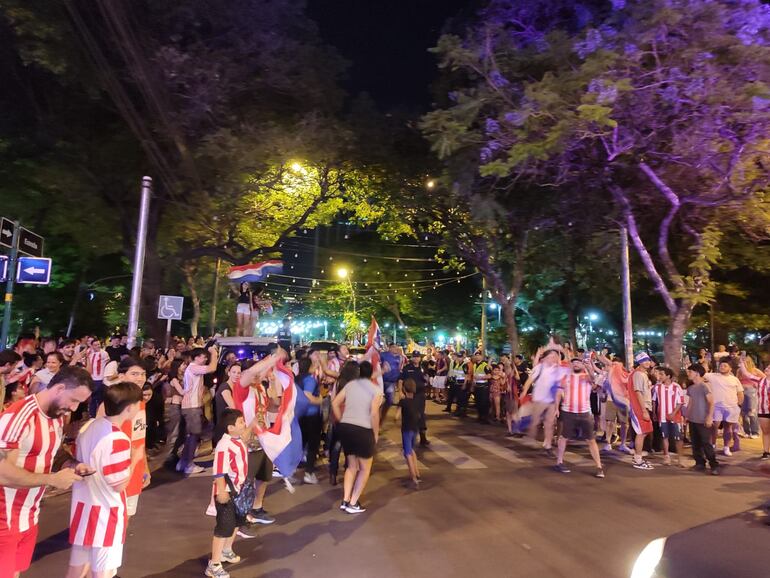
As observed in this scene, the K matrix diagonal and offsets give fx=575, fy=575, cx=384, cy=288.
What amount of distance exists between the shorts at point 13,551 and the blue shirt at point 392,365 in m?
9.89

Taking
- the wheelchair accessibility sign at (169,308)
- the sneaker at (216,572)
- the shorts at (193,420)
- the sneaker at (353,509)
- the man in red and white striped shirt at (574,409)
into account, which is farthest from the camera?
the wheelchair accessibility sign at (169,308)

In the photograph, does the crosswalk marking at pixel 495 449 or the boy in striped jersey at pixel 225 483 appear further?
the crosswalk marking at pixel 495 449

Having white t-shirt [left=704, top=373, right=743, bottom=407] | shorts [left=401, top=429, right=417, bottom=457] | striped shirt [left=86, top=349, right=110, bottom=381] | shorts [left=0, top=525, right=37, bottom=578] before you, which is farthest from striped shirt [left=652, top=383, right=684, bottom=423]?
striped shirt [left=86, top=349, right=110, bottom=381]

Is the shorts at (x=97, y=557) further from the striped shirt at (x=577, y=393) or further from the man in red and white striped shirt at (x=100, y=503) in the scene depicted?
the striped shirt at (x=577, y=393)

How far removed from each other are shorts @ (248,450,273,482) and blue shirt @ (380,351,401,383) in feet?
21.3

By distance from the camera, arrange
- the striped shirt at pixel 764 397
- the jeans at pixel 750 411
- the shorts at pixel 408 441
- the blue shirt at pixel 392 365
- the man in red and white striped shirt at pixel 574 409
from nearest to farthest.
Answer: the shorts at pixel 408 441 → the man in red and white striped shirt at pixel 574 409 → the striped shirt at pixel 764 397 → the jeans at pixel 750 411 → the blue shirt at pixel 392 365

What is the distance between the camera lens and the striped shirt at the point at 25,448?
125 inches

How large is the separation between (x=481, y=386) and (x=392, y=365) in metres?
3.73

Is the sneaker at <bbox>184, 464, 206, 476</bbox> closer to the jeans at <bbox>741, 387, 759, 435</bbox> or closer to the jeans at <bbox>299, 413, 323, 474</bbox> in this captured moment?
the jeans at <bbox>299, 413, 323, 474</bbox>

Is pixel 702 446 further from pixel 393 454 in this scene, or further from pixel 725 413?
pixel 393 454

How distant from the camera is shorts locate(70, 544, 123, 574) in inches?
139

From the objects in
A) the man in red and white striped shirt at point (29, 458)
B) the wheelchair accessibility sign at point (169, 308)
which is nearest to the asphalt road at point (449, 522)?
the man in red and white striped shirt at point (29, 458)

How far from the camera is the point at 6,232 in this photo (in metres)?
11.0

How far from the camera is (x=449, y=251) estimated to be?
20.2 metres
